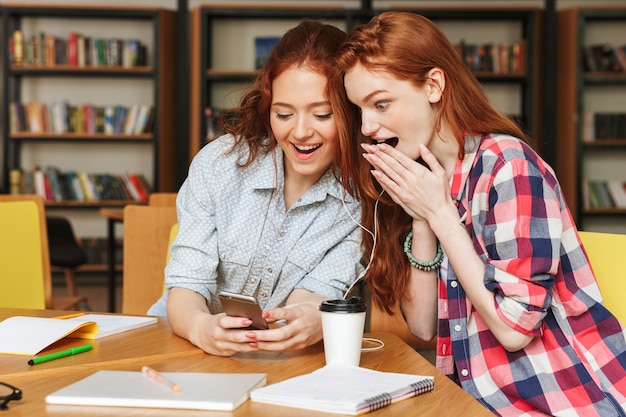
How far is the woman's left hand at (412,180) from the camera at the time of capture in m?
1.50

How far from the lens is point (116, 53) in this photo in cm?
658

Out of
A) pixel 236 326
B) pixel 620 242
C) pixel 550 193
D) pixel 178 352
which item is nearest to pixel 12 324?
pixel 178 352

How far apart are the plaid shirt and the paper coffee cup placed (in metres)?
0.26

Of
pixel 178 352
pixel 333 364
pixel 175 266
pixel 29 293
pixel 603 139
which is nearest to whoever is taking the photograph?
pixel 333 364

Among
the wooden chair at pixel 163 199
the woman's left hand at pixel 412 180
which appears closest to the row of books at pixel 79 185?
the wooden chair at pixel 163 199

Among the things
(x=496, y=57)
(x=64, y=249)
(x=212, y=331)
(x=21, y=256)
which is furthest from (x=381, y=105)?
(x=496, y=57)

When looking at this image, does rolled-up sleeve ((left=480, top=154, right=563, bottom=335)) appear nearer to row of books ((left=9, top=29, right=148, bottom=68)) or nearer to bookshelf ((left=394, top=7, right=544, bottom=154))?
bookshelf ((left=394, top=7, right=544, bottom=154))

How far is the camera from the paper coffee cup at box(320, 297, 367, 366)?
1.31 meters

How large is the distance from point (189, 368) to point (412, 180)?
0.53 meters

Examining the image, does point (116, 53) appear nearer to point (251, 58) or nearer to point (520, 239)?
point (251, 58)

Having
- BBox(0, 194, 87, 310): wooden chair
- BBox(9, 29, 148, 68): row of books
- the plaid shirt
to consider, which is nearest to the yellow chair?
the plaid shirt

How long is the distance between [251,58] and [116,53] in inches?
43.3

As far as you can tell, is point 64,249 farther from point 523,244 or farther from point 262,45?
point 523,244

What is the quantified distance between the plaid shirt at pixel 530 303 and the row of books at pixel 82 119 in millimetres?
5357
